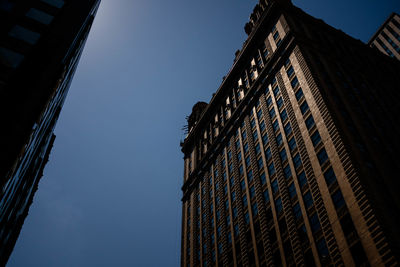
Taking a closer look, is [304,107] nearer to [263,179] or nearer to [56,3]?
[263,179]

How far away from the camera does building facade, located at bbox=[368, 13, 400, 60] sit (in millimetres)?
102750

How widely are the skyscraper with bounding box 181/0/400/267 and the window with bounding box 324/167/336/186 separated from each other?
0.33 ft

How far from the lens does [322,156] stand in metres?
32.7

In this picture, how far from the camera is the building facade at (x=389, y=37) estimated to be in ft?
337

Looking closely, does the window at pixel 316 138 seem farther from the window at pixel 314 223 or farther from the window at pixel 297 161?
the window at pixel 314 223

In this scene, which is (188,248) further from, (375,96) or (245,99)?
(375,96)

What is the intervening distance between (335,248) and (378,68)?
1849 inches

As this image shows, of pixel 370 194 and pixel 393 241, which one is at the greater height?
pixel 370 194

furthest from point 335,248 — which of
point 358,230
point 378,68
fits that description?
point 378,68

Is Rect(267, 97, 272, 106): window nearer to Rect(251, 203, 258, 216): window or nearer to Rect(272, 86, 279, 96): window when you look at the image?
Rect(272, 86, 279, 96): window

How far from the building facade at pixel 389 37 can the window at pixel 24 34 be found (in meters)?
108

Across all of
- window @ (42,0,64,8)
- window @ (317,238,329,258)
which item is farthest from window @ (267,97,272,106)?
window @ (42,0,64,8)

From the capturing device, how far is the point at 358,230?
82.9 feet

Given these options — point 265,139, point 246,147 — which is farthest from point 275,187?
point 246,147
